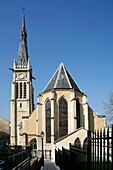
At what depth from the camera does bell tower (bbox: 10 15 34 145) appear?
244 ft

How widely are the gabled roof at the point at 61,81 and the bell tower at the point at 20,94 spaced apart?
15579 millimetres

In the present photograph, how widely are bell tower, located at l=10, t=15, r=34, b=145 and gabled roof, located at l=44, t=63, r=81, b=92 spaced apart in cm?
1558

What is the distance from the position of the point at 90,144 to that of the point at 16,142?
2623 inches

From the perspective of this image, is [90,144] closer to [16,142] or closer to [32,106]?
[16,142]

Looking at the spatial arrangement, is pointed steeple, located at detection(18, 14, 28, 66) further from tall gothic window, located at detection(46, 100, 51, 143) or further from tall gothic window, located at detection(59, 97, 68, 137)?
tall gothic window, located at detection(59, 97, 68, 137)

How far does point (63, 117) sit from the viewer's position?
56562 mm

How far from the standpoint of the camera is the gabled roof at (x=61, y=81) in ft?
192

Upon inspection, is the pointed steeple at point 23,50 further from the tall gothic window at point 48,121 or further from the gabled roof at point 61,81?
the tall gothic window at point 48,121

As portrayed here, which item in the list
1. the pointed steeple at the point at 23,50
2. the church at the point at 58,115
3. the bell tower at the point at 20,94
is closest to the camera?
the church at the point at 58,115

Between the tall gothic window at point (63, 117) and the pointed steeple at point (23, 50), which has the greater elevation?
the pointed steeple at point (23, 50)

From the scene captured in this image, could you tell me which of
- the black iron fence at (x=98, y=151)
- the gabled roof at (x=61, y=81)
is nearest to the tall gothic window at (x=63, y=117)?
the gabled roof at (x=61, y=81)

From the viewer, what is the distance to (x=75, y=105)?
182 ft

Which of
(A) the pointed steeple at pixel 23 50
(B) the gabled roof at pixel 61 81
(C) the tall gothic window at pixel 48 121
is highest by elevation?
(A) the pointed steeple at pixel 23 50

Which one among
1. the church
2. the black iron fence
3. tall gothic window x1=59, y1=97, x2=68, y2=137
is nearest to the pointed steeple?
the church
